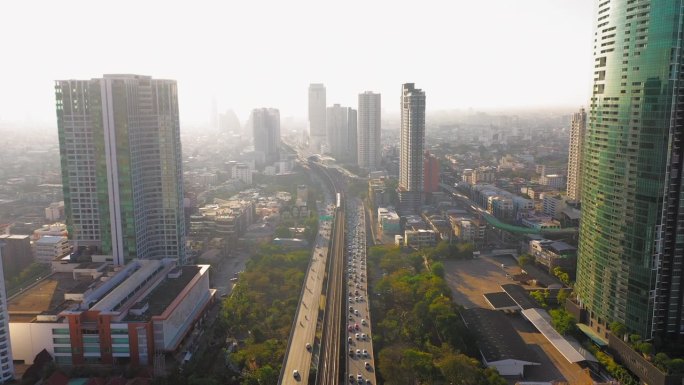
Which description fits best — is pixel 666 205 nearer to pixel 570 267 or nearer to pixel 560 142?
pixel 570 267

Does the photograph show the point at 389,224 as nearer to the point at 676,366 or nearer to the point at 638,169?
the point at 638,169

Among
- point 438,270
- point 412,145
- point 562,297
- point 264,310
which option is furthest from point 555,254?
point 412,145

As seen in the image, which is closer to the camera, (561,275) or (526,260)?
(561,275)

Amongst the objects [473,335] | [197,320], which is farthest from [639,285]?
[197,320]

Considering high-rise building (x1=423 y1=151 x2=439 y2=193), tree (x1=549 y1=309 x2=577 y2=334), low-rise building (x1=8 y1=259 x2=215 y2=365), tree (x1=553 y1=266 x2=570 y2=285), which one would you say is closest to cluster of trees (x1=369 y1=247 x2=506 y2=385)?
tree (x1=549 y1=309 x2=577 y2=334)

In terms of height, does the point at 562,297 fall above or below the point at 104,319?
below

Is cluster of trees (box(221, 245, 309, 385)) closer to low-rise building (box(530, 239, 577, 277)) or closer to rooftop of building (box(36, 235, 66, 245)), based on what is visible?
rooftop of building (box(36, 235, 66, 245))

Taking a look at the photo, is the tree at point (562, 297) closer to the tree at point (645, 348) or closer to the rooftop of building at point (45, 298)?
the tree at point (645, 348)

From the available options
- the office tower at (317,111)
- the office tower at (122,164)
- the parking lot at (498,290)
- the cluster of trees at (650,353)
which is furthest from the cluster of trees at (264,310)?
the office tower at (317,111)
